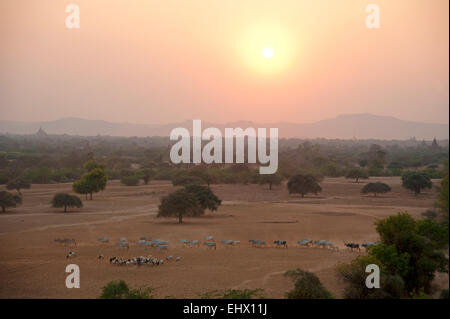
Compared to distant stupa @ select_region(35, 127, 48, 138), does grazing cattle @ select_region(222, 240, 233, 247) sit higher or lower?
lower

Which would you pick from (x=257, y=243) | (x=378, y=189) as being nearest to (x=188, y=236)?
(x=257, y=243)

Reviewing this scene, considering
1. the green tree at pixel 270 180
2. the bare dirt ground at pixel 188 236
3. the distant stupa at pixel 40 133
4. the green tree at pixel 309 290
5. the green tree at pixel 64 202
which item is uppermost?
the distant stupa at pixel 40 133

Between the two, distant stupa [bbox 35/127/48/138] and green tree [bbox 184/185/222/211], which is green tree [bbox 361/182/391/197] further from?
distant stupa [bbox 35/127/48/138]

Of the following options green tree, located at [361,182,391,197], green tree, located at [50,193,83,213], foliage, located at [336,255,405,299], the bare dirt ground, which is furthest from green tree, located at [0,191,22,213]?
green tree, located at [361,182,391,197]

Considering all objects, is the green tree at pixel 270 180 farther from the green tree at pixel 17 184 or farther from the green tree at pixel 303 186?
the green tree at pixel 17 184

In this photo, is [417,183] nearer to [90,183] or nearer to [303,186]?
[303,186]

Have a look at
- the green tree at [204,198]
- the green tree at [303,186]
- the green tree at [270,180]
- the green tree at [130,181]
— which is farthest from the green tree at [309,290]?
the green tree at [130,181]
